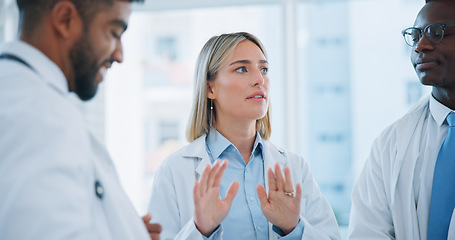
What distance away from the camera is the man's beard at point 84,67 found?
96 cm

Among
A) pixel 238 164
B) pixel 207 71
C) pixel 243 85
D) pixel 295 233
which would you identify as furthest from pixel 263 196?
pixel 207 71

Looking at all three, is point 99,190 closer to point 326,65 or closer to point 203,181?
point 203,181

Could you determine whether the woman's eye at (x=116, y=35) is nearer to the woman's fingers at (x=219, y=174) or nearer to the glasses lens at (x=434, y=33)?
the woman's fingers at (x=219, y=174)

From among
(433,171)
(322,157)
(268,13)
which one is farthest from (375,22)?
(433,171)

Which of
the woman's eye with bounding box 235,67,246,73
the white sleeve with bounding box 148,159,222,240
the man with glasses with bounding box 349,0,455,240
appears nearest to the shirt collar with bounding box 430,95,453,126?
the man with glasses with bounding box 349,0,455,240

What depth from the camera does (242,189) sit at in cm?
177

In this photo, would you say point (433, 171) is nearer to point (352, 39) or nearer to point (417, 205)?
point (417, 205)

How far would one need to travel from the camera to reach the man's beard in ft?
3.16

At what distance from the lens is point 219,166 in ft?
4.65

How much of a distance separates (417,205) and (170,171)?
927 millimetres

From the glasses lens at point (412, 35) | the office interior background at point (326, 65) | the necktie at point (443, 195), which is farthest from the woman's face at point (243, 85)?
the office interior background at point (326, 65)

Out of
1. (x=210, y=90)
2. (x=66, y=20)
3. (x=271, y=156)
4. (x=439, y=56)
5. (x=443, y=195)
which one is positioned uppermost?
(x=66, y=20)

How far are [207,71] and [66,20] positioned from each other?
40.2 inches

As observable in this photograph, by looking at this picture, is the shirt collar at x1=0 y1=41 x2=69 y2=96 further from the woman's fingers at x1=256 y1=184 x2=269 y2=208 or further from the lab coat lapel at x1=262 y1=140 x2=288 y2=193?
the lab coat lapel at x1=262 y1=140 x2=288 y2=193
